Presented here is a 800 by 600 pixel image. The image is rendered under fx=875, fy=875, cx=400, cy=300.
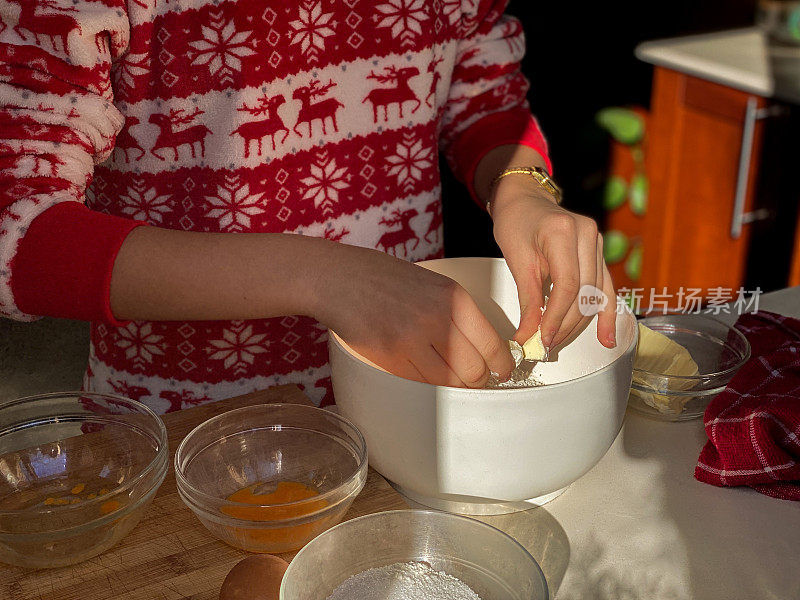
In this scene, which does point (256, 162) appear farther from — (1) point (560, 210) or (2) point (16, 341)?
(2) point (16, 341)

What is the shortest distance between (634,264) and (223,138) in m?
2.01

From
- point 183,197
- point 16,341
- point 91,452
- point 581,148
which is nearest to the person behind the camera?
point 91,452

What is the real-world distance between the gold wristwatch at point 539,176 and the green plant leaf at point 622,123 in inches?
62.7

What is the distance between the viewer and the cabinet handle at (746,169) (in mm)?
2293

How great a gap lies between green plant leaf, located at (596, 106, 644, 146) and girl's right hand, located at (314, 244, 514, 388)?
197 cm

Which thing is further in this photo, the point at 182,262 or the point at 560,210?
the point at 560,210

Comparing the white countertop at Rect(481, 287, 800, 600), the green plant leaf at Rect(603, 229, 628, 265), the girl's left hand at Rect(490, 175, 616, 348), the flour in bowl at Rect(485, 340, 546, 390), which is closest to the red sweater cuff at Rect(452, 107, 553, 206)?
the girl's left hand at Rect(490, 175, 616, 348)

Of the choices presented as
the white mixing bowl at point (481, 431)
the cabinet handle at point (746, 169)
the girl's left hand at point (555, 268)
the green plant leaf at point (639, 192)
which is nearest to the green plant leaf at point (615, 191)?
the green plant leaf at point (639, 192)

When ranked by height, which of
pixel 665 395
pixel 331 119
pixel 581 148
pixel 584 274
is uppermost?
pixel 331 119

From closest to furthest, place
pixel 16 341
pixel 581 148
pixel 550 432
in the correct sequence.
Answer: pixel 550 432, pixel 16 341, pixel 581 148

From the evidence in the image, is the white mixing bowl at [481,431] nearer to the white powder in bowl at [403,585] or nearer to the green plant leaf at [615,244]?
the white powder in bowl at [403,585]

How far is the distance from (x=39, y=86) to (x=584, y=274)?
537mm

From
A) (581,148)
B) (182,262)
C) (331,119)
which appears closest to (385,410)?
(182,262)

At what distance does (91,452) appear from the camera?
0.81 m
